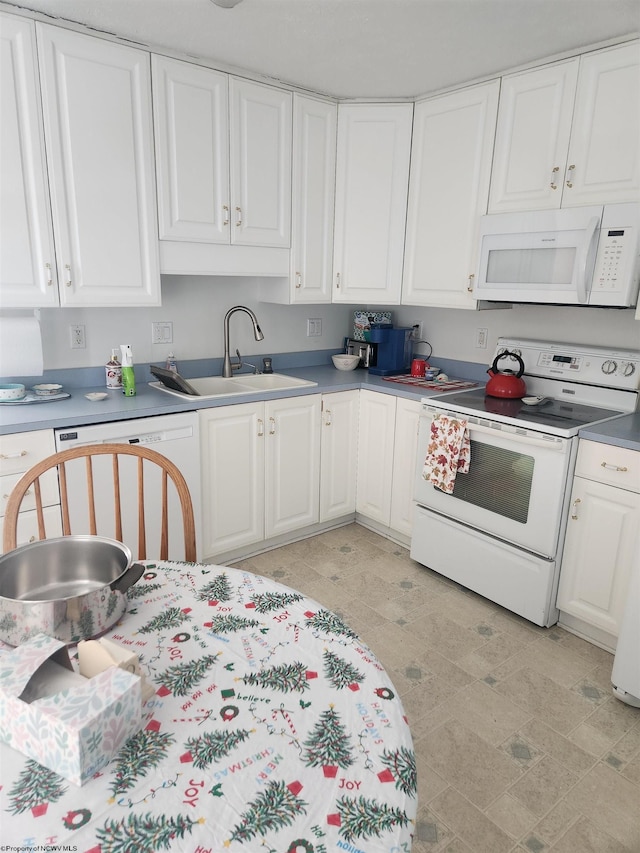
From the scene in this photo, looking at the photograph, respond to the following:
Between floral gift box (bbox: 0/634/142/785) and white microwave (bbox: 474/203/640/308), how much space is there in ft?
7.48

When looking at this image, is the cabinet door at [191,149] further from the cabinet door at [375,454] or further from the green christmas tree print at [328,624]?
the green christmas tree print at [328,624]

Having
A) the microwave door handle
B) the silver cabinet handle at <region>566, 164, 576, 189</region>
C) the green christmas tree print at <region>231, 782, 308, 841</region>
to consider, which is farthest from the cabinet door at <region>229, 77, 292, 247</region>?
the green christmas tree print at <region>231, 782, 308, 841</region>

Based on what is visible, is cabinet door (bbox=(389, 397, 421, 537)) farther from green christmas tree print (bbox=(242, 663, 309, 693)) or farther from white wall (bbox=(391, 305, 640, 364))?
green christmas tree print (bbox=(242, 663, 309, 693))

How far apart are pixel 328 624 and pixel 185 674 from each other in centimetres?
30

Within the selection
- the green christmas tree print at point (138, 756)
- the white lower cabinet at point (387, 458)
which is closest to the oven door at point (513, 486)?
the white lower cabinet at point (387, 458)

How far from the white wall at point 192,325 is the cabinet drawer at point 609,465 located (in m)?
1.89

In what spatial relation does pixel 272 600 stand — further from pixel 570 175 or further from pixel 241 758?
pixel 570 175

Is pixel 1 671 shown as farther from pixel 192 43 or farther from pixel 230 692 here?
pixel 192 43

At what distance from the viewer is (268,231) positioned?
2.90 metres

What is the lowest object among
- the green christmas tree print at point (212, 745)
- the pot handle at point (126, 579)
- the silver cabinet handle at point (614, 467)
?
the green christmas tree print at point (212, 745)

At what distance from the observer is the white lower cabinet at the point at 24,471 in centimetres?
210

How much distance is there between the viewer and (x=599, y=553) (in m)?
2.27

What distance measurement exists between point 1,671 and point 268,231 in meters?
2.47

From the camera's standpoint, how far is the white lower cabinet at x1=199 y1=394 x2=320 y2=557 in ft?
8.98
